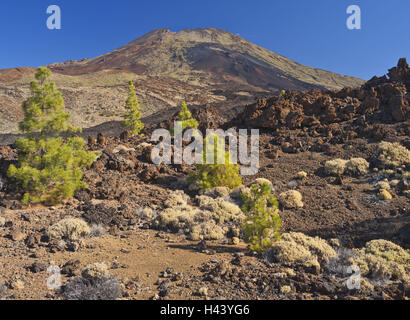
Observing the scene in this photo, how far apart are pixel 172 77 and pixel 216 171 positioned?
78170mm

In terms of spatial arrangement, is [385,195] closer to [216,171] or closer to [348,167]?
[348,167]

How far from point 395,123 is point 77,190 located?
62.4 ft

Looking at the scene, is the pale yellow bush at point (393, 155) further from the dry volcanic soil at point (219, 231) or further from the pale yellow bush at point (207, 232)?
the pale yellow bush at point (207, 232)

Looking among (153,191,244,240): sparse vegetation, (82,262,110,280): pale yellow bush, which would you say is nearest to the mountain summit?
(153,191,244,240): sparse vegetation

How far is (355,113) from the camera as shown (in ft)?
68.7

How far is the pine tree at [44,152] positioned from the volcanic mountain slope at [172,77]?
3100 centimetres

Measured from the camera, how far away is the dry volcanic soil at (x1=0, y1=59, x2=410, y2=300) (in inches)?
225

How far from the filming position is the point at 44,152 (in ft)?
34.9

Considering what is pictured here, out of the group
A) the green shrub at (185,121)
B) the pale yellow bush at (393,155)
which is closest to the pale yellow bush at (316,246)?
the pale yellow bush at (393,155)

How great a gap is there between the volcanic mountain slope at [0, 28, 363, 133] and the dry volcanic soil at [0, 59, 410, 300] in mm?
30745

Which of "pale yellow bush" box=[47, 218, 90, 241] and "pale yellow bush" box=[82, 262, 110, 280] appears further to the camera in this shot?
"pale yellow bush" box=[47, 218, 90, 241]

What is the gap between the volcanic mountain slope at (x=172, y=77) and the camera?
154 feet

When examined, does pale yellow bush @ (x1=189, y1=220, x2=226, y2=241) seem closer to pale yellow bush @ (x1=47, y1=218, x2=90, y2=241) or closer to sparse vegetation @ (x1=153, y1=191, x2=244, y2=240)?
sparse vegetation @ (x1=153, y1=191, x2=244, y2=240)
